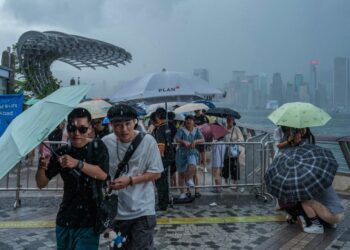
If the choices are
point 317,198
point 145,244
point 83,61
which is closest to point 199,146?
point 317,198

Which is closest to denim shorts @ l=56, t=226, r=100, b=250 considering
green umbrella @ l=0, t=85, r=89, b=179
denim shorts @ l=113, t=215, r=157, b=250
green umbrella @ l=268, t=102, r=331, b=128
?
denim shorts @ l=113, t=215, r=157, b=250

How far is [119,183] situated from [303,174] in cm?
294

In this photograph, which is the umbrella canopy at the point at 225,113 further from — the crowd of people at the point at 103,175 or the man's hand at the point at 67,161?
the man's hand at the point at 67,161

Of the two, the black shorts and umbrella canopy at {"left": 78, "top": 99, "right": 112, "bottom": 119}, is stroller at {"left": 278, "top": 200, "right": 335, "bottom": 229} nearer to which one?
the black shorts

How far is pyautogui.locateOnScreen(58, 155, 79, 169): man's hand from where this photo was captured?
7.88ft

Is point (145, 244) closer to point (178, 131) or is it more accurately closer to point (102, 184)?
point (102, 184)

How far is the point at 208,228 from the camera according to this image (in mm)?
5188

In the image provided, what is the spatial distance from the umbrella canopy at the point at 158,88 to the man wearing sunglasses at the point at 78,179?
3.85 meters

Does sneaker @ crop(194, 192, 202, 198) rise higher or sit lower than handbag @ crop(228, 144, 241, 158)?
lower

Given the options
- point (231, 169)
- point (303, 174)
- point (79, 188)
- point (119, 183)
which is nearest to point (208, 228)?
point (303, 174)

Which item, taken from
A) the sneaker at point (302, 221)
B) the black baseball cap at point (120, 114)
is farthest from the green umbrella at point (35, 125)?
the sneaker at point (302, 221)

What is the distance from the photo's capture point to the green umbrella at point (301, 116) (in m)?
4.75

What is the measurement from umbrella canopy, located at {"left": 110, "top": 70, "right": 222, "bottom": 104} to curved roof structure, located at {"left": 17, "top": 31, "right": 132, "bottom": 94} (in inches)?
920

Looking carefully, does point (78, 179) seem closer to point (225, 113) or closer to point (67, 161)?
point (67, 161)
